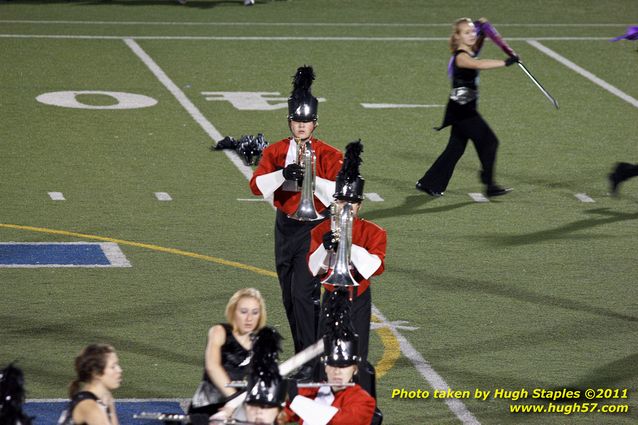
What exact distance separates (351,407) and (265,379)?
83 centimetres

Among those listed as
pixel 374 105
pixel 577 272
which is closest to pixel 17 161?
pixel 374 105

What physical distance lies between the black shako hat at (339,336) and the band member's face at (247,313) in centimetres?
39

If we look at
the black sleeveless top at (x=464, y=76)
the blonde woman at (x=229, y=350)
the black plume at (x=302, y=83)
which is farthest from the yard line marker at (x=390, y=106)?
the blonde woman at (x=229, y=350)

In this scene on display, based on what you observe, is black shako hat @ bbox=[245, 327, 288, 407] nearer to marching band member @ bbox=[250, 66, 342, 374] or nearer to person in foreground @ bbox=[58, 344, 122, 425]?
person in foreground @ bbox=[58, 344, 122, 425]

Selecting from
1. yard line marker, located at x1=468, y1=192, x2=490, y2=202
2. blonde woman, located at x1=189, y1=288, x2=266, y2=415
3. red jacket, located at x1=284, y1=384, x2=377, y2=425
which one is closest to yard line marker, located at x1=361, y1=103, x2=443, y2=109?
yard line marker, located at x1=468, y1=192, x2=490, y2=202

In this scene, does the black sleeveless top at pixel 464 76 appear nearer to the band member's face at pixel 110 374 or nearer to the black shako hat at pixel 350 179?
the black shako hat at pixel 350 179

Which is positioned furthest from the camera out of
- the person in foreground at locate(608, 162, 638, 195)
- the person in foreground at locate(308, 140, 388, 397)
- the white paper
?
the person in foreground at locate(608, 162, 638, 195)

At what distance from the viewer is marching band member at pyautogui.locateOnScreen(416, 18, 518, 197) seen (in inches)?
597

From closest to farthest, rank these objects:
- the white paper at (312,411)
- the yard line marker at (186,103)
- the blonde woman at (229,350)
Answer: the white paper at (312,411)
the blonde woman at (229,350)
the yard line marker at (186,103)

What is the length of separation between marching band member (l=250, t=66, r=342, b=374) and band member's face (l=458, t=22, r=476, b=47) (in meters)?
4.84

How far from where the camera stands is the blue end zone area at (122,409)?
9344mm

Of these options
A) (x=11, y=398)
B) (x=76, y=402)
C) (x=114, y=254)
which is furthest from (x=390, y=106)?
(x=11, y=398)

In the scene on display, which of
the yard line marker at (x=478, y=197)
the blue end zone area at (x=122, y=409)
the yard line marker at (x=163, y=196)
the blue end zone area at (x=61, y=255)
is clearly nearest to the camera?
the blue end zone area at (x=122, y=409)

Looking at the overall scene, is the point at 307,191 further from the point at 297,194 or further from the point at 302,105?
the point at 302,105
